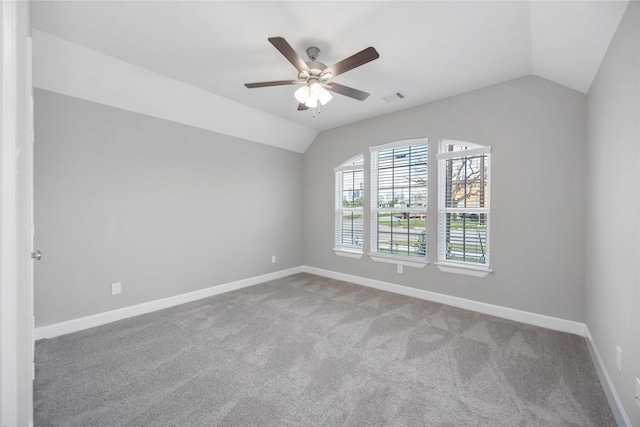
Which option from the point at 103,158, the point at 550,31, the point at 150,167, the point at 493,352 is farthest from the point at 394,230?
the point at 103,158

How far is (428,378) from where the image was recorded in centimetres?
199

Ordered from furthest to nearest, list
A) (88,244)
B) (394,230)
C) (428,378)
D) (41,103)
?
(394,230), (88,244), (41,103), (428,378)

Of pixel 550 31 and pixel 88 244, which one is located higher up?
pixel 550 31

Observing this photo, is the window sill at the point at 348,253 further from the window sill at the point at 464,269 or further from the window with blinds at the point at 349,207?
the window sill at the point at 464,269

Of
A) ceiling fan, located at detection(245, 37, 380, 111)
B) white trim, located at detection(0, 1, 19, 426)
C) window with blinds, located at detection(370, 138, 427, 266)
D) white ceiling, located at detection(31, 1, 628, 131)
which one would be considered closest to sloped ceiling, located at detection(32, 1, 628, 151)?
white ceiling, located at detection(31, 1, 628, 131)

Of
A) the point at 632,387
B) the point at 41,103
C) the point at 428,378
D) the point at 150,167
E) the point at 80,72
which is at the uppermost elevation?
the point at 80,72

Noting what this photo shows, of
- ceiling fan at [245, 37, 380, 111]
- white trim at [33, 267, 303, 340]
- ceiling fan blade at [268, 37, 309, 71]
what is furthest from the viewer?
white trim at [33, 267, 303, 340]

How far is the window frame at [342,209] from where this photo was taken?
4475 mm

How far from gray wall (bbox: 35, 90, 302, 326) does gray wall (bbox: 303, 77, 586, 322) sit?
2713 mm

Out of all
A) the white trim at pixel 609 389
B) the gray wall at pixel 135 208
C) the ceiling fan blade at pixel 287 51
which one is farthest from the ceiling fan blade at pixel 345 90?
the white trim at pixel 609 389

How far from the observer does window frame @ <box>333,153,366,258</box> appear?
14.7ft

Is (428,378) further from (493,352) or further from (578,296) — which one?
(578,296)

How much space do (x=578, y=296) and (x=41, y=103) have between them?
18.4 feet

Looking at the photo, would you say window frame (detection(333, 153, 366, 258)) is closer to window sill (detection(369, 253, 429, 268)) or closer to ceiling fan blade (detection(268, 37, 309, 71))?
window sill (detection(369, 253, 429, 268))
